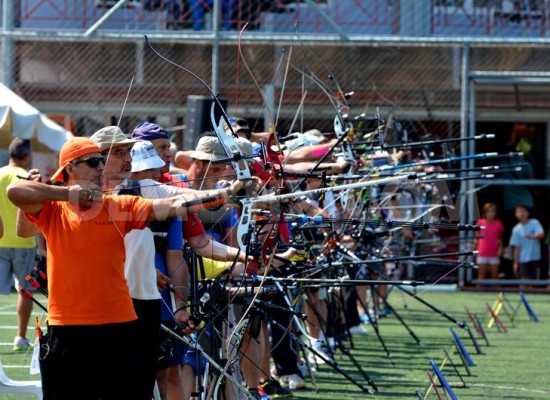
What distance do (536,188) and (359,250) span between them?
1024cm

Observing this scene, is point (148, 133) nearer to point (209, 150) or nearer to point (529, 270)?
point (209, 150)

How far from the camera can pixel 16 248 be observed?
12625mm

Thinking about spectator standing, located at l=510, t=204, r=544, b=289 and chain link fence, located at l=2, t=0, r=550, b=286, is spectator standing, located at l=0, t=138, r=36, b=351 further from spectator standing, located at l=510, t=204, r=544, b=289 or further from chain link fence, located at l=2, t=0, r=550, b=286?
spectator standing, located at l=510, t=204, r=544, b=289

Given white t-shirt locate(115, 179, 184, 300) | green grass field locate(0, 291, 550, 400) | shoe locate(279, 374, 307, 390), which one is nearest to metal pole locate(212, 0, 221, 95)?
green grass field locate(0, 291, 550, 400)

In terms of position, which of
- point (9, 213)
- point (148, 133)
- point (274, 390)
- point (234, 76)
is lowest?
point (274, 390)

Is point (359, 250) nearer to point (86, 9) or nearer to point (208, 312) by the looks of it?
point (208, 312)

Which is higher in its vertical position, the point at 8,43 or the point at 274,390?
the point at 8,43

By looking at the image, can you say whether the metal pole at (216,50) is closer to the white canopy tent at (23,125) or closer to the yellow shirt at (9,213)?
the white canopy tent at (23,125)

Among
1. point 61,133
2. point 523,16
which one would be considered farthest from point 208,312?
point 523,16

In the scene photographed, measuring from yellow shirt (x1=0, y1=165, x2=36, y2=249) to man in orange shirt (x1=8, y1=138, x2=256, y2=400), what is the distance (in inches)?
232

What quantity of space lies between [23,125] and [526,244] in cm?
1020

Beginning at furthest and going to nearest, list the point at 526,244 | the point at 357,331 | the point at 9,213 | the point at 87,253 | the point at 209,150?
the point at 526,244 → the point at 357,331 → the point at 9,213 → the point at 209,150 → the point at 87,253

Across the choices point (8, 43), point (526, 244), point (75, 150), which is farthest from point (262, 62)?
point (75, 150)

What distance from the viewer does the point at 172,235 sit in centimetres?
732
